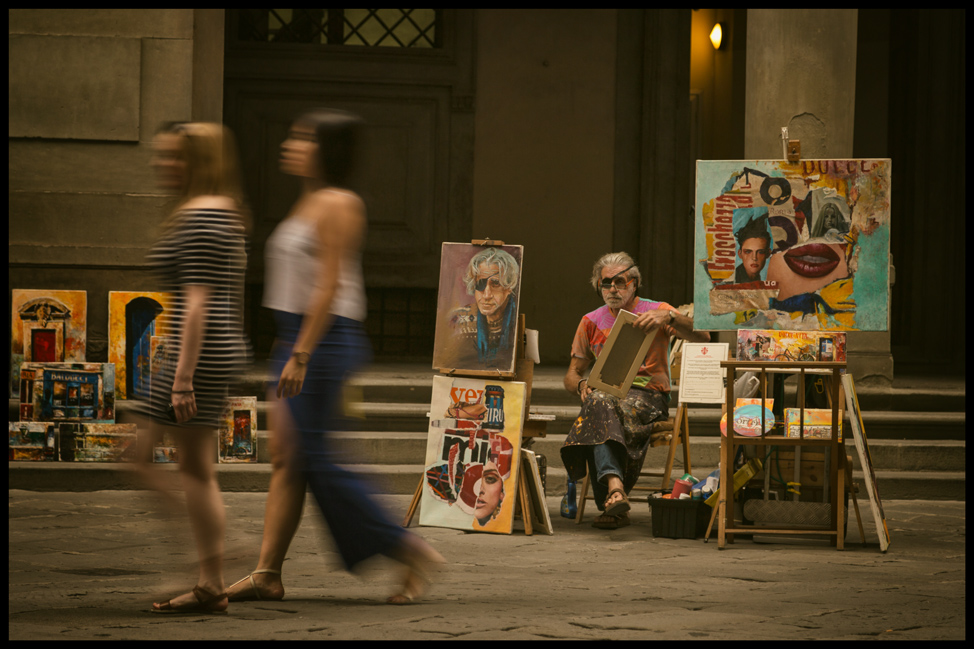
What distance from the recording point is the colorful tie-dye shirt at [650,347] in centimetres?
592

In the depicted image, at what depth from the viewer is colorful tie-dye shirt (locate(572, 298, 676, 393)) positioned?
5.92 m

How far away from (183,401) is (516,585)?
1.48m

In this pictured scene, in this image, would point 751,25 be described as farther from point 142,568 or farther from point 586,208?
point 142,568

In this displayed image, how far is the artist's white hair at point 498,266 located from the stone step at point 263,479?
1354mm

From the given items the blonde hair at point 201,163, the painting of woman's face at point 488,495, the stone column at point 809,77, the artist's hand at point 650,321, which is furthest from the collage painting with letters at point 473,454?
the stone column at point 809,77

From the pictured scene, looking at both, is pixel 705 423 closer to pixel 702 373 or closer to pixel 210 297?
pixel 702 373

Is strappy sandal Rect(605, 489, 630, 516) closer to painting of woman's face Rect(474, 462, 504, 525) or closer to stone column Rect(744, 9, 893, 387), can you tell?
painting of woman's face Rect(474, 462, 504, 525)

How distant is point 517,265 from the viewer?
18.5 feet

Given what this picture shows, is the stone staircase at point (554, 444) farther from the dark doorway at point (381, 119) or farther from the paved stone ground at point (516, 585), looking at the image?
the dark doorway at point (381, 119)

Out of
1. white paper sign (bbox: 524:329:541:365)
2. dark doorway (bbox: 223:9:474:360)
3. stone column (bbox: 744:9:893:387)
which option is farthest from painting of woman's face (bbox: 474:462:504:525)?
dark doorway (bbox: 223:9:474:360)

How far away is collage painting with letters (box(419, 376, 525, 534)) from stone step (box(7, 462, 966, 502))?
78 cm

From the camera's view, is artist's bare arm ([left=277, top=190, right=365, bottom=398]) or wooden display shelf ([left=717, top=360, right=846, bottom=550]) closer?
artist's bare arm ([left=277, top=190, right=365, bottom=398])

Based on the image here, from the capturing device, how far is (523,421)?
5.65 m

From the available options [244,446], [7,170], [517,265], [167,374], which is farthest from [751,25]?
[167,374]
